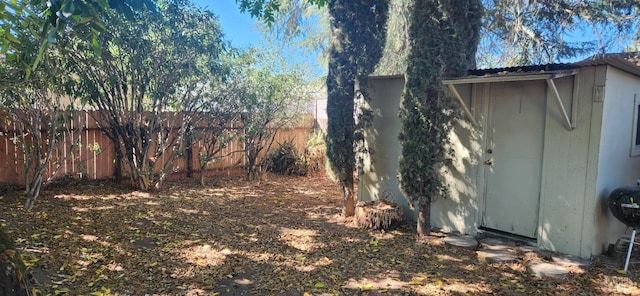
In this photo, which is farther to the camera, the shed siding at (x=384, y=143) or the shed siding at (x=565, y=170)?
the shed siding at (x=384, y=143)

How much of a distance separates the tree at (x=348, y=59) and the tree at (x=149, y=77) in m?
2.30

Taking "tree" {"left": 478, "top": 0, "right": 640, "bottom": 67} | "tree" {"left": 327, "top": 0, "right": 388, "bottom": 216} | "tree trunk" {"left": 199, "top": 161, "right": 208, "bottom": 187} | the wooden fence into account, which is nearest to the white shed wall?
"tree" {"left": 327, "top": 0, "right": 388, "bottom": 216}

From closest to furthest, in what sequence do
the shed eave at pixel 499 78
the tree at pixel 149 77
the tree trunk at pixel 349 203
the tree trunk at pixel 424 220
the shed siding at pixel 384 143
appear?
1. the shed eave at pixel 499 78
2. the tree trunk at pixel 424 220
3. the shed siding at pixel 384 143
4. the tree trunk at pixel 349 203
5. the tree at pixel 149 77

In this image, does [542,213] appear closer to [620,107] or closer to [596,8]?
[620,107]

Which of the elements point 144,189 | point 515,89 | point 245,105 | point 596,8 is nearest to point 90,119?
point 144,189

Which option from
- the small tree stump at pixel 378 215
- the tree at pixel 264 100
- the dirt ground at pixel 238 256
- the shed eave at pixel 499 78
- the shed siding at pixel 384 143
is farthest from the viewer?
the tree at pixel 264 100

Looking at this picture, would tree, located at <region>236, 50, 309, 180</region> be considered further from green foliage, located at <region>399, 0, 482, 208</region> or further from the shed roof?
the shed roof

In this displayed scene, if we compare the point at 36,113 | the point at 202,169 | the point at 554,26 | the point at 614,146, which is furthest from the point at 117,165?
the point at 554,26

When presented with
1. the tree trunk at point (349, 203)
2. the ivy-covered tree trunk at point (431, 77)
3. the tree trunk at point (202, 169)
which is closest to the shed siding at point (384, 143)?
the tree trunk at point (349, 203)

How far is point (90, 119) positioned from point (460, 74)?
639cm

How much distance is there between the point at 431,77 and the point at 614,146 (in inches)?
82.3

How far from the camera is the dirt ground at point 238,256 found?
137 inches

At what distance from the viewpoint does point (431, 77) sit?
4629 mm

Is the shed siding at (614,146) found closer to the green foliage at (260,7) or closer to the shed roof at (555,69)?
the shed roof at (555,69)
